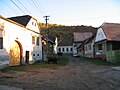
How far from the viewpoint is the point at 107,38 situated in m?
38.0

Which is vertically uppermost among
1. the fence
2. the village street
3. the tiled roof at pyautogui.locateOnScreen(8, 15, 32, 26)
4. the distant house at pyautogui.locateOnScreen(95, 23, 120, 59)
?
the tiled roof at pyautogui.locateOnScreen(8, 15, 32, 26)

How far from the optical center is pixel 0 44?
23.4 metres

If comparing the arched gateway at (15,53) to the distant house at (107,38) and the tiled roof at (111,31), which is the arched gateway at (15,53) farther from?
the tiled roof at (111,31)

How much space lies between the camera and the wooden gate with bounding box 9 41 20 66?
87.2 ft

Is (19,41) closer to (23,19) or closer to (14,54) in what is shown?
(14,54)

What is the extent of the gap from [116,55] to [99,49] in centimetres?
1227

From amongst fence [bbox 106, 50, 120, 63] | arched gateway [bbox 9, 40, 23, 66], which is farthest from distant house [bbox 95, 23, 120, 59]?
arched gateway [bbox 9, 40, 23, 66]

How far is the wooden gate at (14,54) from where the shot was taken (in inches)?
1047

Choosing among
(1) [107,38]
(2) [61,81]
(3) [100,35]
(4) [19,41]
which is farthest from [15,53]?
(3) [100,35]

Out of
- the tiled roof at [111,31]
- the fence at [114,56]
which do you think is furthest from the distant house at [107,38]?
the fence at [114,56]

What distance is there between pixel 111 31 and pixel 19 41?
1847cm

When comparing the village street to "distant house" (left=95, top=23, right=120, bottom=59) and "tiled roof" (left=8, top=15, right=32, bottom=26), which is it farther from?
"distant house" (left=95, top=23, right=120, bottom=59)

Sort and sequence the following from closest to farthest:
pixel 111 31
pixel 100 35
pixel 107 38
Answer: pixel 107 38, pixel 111 31, pixel 100 35

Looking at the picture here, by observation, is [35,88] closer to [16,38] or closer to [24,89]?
[24,89]
